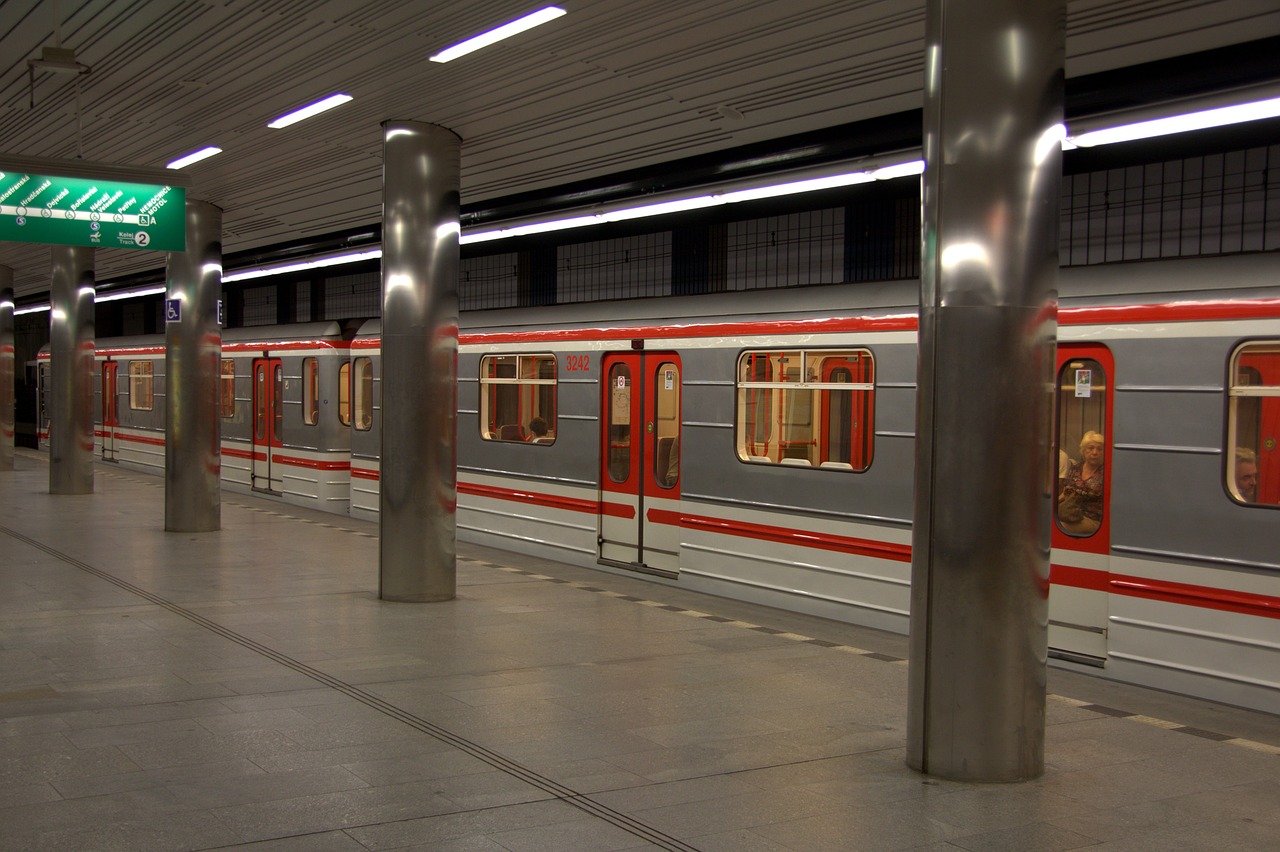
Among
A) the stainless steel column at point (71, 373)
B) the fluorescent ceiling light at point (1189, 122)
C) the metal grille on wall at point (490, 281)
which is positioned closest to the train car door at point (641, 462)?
the fluorescent ceiling light at point (1189, 122)

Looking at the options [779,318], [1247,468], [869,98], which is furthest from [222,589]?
[1247,468]

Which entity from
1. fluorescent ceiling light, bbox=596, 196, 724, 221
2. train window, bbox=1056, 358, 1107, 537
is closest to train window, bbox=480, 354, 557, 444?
Answer: fluorescent ceiling light, bbox=596, 196, 724, 221

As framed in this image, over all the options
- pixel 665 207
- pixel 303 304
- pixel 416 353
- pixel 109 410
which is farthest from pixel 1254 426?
pixel 109 410

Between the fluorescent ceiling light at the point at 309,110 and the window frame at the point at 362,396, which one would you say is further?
the window frame at the point at 362,396

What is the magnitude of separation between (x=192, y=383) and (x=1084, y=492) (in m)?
10.6

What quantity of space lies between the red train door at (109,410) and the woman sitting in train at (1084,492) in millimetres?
21956

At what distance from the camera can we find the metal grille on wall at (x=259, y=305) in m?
25.0

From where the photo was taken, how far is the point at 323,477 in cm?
1708

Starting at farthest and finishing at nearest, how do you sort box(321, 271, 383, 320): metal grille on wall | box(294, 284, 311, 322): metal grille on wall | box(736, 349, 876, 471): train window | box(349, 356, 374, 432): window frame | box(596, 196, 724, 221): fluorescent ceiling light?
box(294, 284, 311, 322): metal grille on wall → box(321, 271, 383, 320): metal grille on wall → box(349, 356, 374, 432): window frame → box(596, 196, 724, 221): fluorescent ceiling light → box(736, 349, 876, 471): train window

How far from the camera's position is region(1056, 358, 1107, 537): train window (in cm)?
737

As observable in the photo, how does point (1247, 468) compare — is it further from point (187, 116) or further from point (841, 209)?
point (187, 116)

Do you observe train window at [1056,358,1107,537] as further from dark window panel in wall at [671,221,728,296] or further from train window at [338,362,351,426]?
train window at [338,362,351,426]

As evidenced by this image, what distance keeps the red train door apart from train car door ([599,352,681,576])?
1710cm

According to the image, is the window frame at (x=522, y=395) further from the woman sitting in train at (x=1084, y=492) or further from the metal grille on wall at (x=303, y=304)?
the metal grille on wall at (x=303, y=304)
